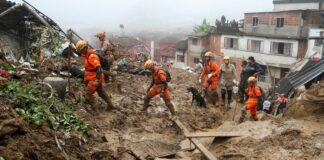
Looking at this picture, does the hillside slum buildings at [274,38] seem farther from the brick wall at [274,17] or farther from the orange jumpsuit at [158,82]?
the orange jumpsuit at [158,82]

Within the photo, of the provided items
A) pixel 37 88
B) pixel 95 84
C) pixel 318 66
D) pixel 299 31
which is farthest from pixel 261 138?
pixel 299 31

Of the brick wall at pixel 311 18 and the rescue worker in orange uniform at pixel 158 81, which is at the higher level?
the brick wall at pixel 311 18

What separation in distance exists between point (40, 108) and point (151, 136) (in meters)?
2.42

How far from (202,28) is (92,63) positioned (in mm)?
33936

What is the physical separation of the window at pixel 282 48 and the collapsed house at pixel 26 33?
23.2 meters

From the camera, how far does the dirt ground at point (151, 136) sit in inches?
199

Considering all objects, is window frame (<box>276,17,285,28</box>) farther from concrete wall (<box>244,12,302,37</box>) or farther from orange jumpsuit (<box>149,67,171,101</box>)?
orange jumpsuit (<box>149,67,171,101</box>)

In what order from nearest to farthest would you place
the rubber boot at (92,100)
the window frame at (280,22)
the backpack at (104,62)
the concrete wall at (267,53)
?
1. the rubber boot at (92,100)
2. the backpack at (104,62)
3. the concrete wall at (267,53)
4. the window frame at (280,22)

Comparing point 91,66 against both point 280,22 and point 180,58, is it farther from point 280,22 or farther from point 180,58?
point 180,58

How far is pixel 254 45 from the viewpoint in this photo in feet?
109

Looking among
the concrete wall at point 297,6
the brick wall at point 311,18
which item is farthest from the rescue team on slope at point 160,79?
the concrete wall at point 297,6

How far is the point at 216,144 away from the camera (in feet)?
22.5

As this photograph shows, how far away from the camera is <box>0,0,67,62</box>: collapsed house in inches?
431

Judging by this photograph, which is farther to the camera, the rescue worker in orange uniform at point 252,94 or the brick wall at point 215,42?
the brick wall at point 215,42
